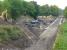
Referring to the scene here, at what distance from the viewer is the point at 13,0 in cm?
4322

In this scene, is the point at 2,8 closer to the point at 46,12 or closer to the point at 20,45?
the point at 20,45

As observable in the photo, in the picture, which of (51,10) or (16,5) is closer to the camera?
(16,5)

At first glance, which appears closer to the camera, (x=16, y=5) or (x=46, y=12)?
(x=16, y=5)

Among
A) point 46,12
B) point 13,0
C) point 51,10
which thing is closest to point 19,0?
point 13,0

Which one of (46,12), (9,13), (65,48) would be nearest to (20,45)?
(65,48)

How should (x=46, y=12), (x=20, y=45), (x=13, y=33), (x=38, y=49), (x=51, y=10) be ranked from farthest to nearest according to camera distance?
1. (x=51, y=10)
2. (x=46, y=12)
3. (x=13, y=33)
4. (x=20, y=45)
5. (x=38, y=49)

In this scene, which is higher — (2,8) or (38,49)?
(2,8)

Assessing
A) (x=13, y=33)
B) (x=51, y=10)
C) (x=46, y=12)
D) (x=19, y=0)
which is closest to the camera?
(x=13, y=33)

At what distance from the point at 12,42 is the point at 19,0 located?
68.5 ft

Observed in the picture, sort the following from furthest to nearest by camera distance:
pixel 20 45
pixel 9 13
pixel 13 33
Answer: pixel 9 13 < pixel 13 33 < pixel 20 45

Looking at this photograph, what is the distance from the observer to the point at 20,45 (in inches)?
965

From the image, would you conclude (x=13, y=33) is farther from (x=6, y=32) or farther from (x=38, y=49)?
(x=38, y=49)

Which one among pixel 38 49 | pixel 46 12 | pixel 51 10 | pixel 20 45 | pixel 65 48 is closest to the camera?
pixel 65 48

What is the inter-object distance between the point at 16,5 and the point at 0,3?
248 centimetres
